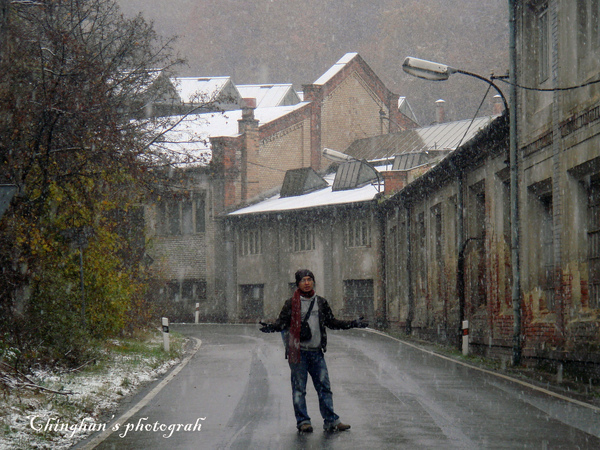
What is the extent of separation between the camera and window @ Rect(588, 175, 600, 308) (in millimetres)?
14773

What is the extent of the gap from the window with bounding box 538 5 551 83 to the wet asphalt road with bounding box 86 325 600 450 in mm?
5998

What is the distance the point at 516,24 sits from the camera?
1892 cm

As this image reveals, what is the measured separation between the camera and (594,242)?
14.9 metres

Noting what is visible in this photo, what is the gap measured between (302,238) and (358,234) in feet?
12.9

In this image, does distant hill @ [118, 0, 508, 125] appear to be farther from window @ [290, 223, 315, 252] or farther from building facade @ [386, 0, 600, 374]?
building facade @ [386, 0, 600, 374]

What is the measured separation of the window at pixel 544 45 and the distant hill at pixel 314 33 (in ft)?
177

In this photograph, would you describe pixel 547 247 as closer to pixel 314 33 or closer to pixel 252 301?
pixel 252 301

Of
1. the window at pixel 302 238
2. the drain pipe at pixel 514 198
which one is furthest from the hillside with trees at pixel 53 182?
the window at pixel 302 238

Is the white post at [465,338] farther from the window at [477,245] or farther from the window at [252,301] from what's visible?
the window at [252,301]

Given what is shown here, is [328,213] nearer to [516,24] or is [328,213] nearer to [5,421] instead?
[516,24]

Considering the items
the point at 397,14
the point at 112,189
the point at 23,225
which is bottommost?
the point at 23,225

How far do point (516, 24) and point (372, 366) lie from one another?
25.7 ft

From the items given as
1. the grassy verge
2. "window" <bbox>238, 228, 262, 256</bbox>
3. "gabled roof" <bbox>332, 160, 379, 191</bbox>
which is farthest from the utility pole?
"window" <bbox>238, 228, 262, 256</bbox>

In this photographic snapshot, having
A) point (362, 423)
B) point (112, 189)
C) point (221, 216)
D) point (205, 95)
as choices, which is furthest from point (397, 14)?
point (362, 423)
